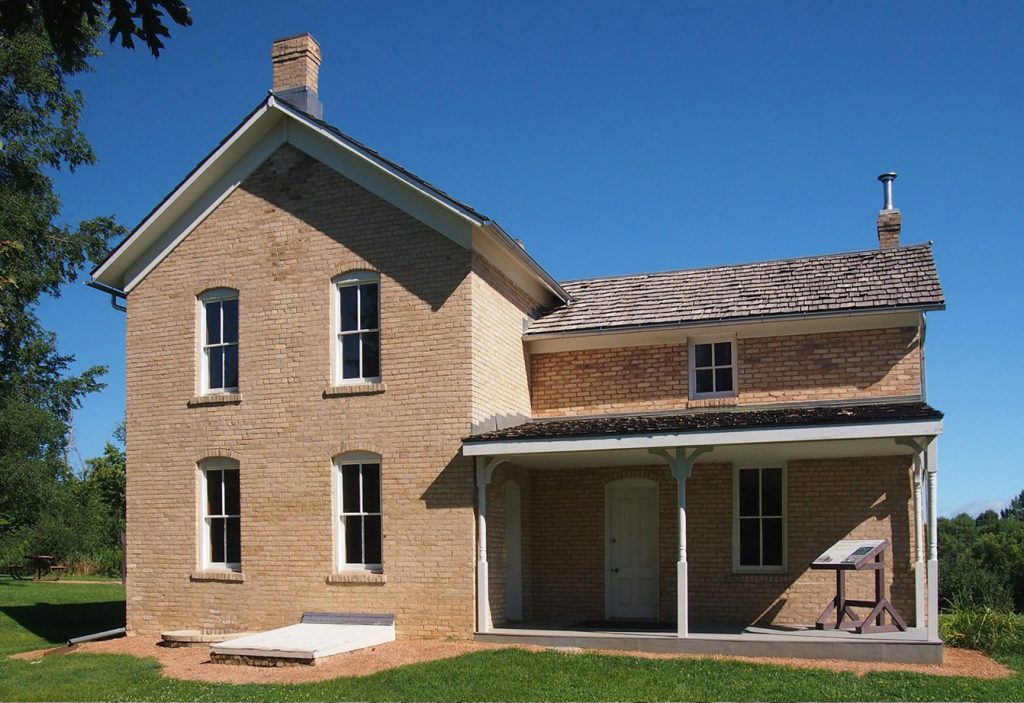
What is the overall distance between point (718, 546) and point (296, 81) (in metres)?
10.9

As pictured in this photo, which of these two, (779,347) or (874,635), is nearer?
(874,635)

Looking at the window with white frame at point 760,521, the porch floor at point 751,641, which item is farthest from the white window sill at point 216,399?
the window with white frame at point 760,521

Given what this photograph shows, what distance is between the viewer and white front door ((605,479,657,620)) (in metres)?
17.7

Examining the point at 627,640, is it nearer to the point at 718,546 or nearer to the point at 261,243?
the point at 718,546

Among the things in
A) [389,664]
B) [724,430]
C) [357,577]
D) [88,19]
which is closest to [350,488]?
[357,577]

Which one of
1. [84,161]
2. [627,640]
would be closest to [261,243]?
[627,640]

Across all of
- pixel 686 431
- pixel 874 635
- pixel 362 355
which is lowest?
pixel 874 635

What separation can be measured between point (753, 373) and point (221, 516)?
927 cm

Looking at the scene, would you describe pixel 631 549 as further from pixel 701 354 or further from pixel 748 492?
pixel 701 354

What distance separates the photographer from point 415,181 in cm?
1608

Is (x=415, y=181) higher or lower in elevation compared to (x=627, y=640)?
higher

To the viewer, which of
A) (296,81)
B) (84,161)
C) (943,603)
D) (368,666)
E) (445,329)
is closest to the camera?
(368,666)

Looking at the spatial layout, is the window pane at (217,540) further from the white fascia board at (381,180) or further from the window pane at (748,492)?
the window pane at (748,492)

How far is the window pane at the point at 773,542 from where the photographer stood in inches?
669
